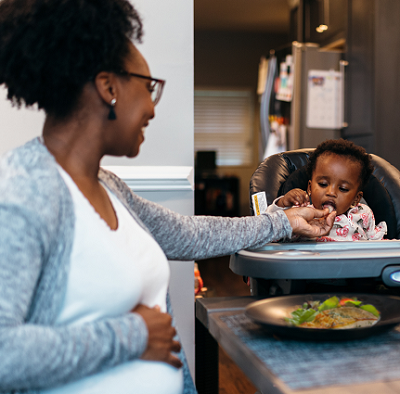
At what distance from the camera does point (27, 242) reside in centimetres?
58

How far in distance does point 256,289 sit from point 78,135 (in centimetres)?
66

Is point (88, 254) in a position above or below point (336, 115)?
below

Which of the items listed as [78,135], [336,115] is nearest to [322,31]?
[336,115]

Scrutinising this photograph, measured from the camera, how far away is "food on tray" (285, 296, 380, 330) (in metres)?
0.73

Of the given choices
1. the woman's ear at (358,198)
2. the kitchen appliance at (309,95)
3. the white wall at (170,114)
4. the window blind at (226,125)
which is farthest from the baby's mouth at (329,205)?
the window blind at (226,125)

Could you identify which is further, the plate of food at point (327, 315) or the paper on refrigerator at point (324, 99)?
the paper on refrigerator at point (324, 99)

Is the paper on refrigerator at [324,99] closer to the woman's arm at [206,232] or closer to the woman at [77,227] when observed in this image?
the woman's arm at [206,232]

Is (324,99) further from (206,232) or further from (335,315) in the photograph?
(335,315)

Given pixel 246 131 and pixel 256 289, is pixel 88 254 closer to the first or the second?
pixel 256 289

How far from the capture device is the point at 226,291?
11.5ft

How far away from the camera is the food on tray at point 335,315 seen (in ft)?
2.41

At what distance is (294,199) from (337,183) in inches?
6.7

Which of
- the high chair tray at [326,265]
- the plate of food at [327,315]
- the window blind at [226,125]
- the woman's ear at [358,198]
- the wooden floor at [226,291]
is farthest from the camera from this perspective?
the window blind at [226,125]

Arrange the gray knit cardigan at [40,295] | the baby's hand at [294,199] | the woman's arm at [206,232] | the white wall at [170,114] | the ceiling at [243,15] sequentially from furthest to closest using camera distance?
the ceiling at [243,15]
the white wall at [170,114]
the baby's hand at [294,199]
the woman's arm at [206,232]
the gray knit cardigan at [40,295]
